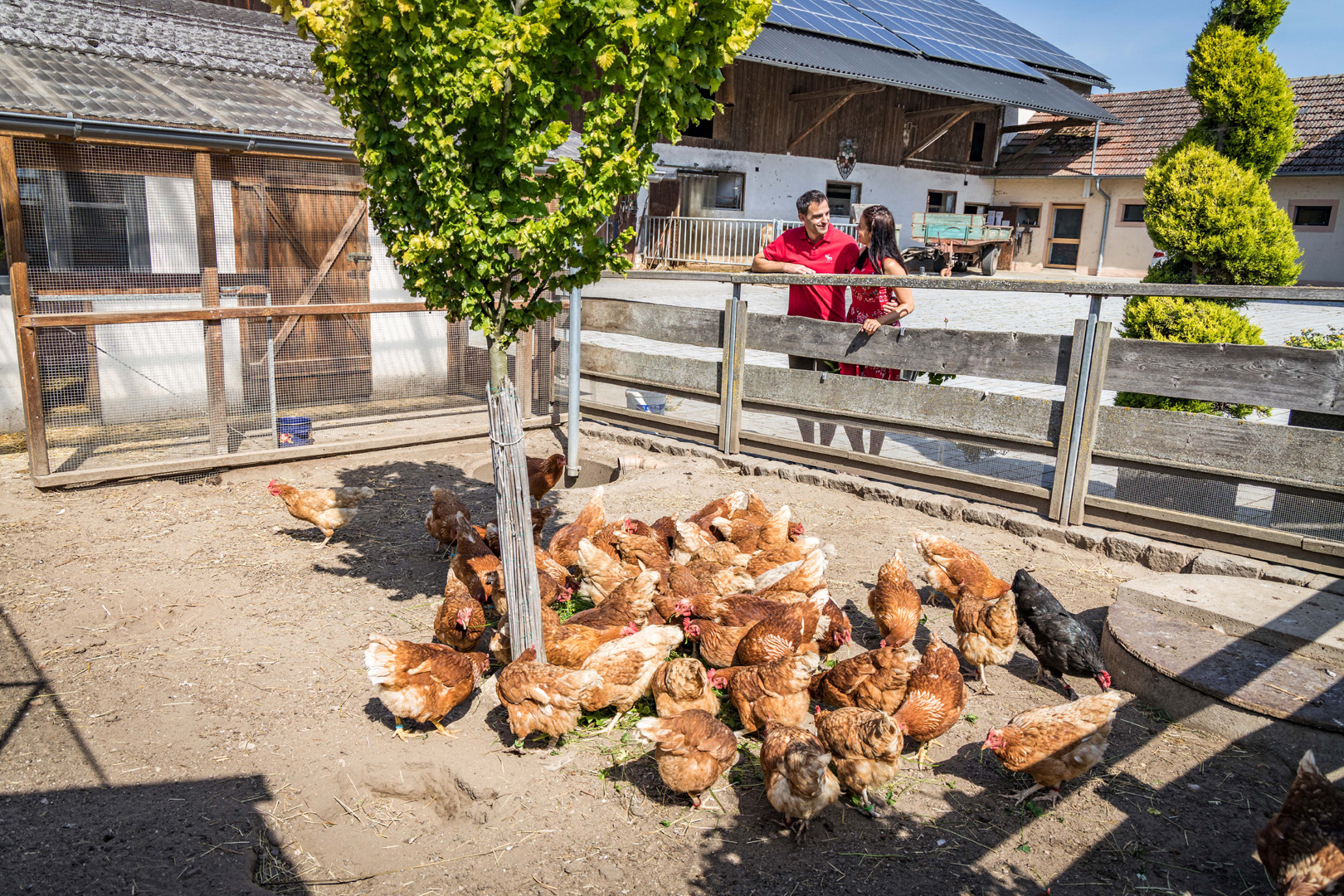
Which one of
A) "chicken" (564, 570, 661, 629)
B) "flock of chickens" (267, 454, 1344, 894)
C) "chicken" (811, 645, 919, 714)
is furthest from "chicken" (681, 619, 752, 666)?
"chicken" (811, 645, 919, 714)

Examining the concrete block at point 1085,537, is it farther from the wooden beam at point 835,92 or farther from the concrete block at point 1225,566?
the wooden beam at point 835,92

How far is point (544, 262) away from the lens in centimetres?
320

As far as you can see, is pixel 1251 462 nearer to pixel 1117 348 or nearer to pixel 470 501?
pixel 1117 348

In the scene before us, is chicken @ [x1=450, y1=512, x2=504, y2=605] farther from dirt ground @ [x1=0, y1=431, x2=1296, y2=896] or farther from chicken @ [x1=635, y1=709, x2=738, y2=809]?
chicken @ [x1=635, y1=709, x2=738, y2=809]

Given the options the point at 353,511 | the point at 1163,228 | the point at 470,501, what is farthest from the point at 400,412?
the point at 1163,228

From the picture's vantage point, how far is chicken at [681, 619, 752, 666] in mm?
3809

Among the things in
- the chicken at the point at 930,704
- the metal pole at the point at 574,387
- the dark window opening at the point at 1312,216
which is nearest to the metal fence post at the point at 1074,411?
the chicken at the point at 930,704

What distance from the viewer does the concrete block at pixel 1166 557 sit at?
510 centimetres

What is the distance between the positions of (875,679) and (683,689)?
760 mm

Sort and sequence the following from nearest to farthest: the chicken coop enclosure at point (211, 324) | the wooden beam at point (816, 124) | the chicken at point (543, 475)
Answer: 1. the chicken at point (543, 475)
2. the chicken coop enclosure at point (211, 324)
3. the wooden beam at point (816, 124)

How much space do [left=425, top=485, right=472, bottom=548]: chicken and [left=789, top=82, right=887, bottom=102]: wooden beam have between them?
74.1 ft

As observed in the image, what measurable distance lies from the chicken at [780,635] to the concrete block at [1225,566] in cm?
263

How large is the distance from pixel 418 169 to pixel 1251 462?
4.64 m

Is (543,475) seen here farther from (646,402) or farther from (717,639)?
(646,402)
